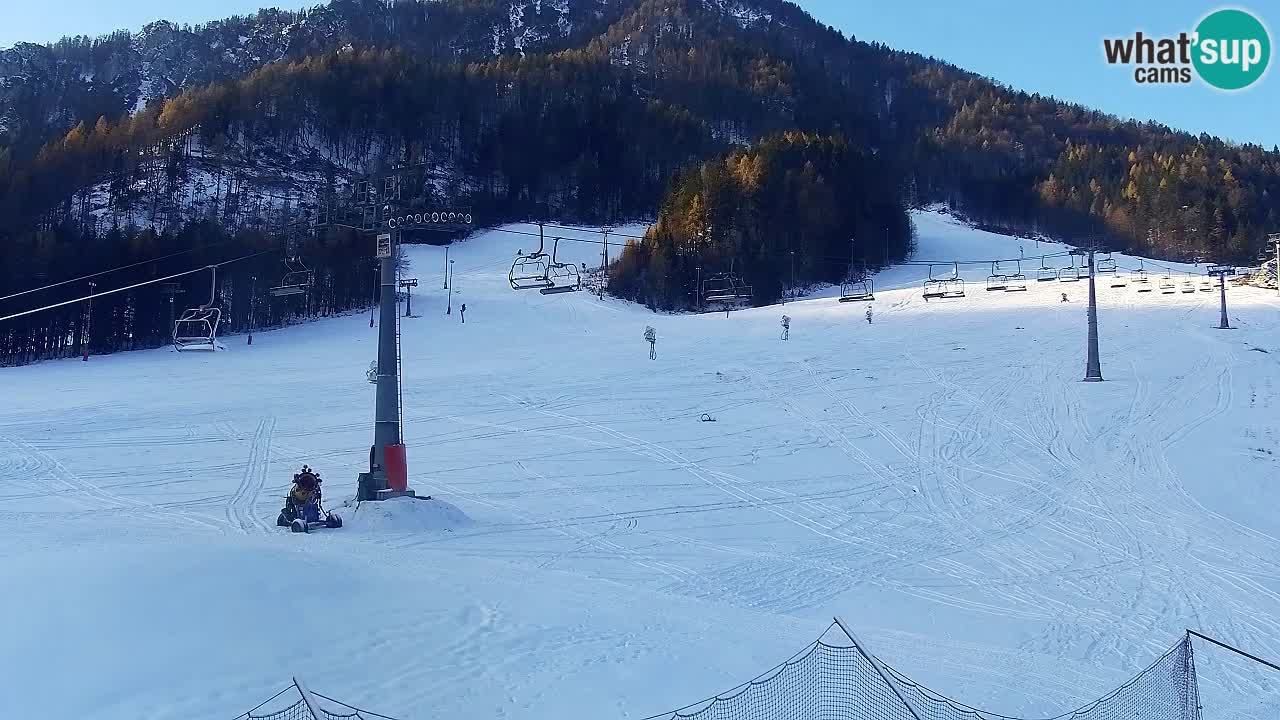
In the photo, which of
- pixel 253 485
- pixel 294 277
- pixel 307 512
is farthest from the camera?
pixel 294 277

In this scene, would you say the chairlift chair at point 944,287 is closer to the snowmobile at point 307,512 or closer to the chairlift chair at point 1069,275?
the chairlift chair at point 1069,275

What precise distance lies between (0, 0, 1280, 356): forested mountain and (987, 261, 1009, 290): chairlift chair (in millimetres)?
10624

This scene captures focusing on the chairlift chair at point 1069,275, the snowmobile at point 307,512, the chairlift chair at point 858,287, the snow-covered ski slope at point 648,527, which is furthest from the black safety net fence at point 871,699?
the chairlift chair at point 1069,275

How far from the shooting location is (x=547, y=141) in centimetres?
Answer: 10644

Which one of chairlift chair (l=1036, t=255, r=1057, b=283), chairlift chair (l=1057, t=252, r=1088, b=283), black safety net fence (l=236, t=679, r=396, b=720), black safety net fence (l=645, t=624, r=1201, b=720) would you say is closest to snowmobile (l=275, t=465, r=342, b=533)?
black safety net fence (l=236, t=679, r=396, b=720)

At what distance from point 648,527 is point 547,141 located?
9739 centimetres

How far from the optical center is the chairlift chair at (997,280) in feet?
160

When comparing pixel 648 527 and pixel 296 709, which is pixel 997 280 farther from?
pixel 296 709

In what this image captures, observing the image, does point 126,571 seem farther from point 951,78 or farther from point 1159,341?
point 951,78

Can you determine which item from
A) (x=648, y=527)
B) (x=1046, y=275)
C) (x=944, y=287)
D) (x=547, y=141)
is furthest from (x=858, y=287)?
(x=547, y=141)

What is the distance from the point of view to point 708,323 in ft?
140

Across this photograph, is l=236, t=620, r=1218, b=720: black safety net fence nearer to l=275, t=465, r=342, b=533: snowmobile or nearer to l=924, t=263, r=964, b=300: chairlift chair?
l=275, t=465, r=342, b=533: snowmobile

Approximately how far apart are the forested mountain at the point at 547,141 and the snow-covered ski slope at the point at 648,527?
91.7ft

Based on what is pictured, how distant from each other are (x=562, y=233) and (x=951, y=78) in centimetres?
10025
